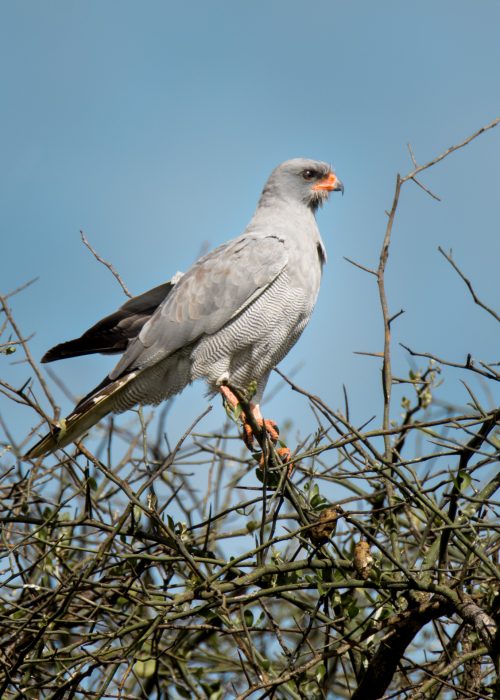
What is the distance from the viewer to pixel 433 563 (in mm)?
3260

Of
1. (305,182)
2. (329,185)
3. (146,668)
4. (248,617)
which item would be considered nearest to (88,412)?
(146,668)

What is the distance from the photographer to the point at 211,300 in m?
5.41

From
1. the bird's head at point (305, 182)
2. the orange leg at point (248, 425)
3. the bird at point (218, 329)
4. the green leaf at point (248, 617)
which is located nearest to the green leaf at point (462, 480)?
the green leaf at point (248, 617)

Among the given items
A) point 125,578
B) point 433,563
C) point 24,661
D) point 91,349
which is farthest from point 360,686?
point 91,349

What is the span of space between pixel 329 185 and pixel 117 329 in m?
1.81

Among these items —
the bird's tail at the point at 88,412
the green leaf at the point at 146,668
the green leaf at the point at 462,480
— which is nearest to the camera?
the green leaf at the point at 462,480

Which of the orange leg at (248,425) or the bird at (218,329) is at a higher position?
the bird at (218,329)

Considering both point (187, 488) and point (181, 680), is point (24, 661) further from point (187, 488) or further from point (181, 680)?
point (187, 488)

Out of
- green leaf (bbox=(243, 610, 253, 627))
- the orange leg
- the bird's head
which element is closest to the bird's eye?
the bird's head

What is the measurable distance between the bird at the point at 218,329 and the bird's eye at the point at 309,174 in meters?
0.58

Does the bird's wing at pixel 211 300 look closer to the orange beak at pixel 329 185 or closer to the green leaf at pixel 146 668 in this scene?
the orange beak at pixel 329 185

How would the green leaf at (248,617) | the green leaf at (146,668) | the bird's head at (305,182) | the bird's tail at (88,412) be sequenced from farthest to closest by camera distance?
1. the bird's head at (305,182)
2. the bird's tail at (88,412)
3. the green leaf at (146,668)
4. the green leaf at (248,617)

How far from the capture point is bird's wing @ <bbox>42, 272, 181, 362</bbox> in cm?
552

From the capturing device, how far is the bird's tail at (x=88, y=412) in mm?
4828
